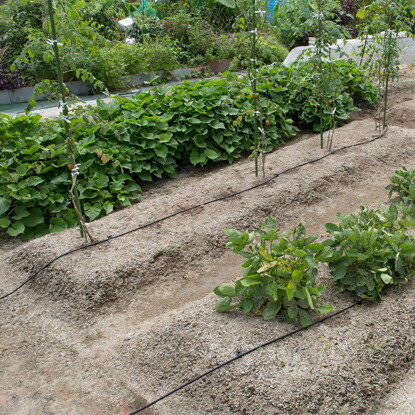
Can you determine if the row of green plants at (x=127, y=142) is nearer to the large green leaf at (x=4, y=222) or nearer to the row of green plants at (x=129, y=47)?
the large green leaf at (x=4, y=222)

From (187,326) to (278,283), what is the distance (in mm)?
571

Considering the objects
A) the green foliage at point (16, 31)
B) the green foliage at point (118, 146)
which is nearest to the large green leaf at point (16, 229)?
the green foliage at point (118, 146)

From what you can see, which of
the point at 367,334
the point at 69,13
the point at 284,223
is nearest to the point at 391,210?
the point at 367,334

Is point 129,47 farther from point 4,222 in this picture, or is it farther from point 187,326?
point 187,326

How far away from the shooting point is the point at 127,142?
5.16 metres

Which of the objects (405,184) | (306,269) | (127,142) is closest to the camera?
(306,269)

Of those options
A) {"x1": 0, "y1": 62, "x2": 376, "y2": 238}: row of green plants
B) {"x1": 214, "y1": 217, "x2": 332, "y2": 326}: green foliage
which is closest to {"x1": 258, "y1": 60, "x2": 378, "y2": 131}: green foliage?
{"x1": 0, "y1": 62, "x2": 376, "y2": 238}: row of green plants

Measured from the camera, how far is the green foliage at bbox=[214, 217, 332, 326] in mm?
2708

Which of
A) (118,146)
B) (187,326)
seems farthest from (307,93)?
(187,326)

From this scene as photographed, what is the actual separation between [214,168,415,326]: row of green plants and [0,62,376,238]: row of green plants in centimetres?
149

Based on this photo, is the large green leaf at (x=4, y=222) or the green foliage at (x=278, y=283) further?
the large green leaf at (x=4, y=222)

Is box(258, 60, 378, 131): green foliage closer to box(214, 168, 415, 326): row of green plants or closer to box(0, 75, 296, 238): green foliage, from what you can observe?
box(0, 75, 296, 238): green foliage

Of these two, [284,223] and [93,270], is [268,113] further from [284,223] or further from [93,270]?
[93,270]

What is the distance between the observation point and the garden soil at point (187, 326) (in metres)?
2.45
